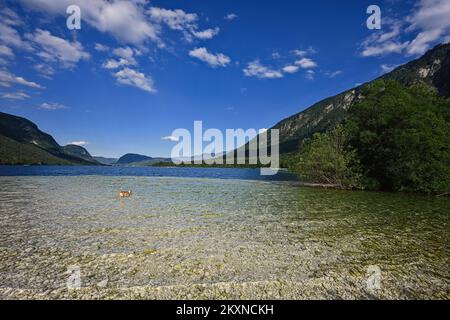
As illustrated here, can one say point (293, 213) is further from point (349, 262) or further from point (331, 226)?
point (349, 262)

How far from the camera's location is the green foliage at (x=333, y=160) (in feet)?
162


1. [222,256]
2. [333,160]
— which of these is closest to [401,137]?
→ [333,160]

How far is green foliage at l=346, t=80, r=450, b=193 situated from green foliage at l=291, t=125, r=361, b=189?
2.53 metres

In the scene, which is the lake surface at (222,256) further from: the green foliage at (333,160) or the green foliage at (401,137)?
the green foliage at (333,160)

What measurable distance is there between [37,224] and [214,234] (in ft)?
40.0

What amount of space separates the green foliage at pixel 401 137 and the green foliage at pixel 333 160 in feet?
8.29

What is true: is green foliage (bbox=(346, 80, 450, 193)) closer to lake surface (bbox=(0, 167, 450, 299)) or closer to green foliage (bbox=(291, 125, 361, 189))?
green foliage (bbox=(291, 125, 361, 189))

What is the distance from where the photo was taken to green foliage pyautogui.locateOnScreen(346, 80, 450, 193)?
41938mm

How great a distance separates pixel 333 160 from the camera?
50.1 metres

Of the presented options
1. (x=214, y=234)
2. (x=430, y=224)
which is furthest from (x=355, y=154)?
(x=214, y=234)

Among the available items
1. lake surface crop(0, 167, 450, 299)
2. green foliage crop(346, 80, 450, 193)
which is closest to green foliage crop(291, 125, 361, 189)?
green foliage crop(346, 80, 450, 193)

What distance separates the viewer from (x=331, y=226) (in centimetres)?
1878

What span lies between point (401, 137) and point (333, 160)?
443 inches

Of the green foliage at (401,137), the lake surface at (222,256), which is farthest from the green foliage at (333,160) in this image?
the lake surface at (222,256)
